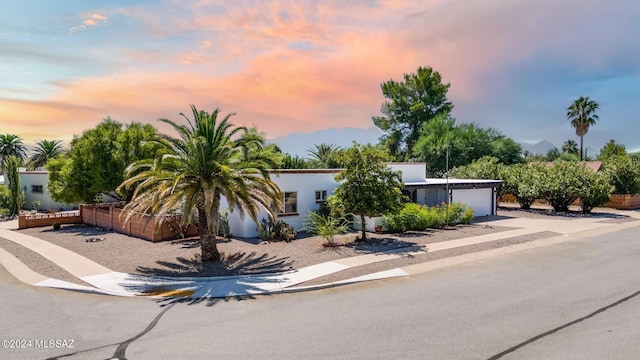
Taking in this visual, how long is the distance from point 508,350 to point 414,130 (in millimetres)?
57244

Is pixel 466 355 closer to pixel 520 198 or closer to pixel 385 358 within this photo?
pixel 385 358

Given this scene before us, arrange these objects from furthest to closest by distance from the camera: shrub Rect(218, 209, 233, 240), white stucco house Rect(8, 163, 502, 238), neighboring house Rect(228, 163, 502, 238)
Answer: white stucco house Rect(8, 163, 502, 238)
neighboring house Rect(228, 163, 502, 238)
shrub Rect(218, 209, 233, 240)

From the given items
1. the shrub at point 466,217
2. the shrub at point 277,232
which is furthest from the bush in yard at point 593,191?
the shrub at point 277,232

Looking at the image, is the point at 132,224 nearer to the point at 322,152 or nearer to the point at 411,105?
the point at 322,152

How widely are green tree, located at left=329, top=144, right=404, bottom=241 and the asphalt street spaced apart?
537 centimetres

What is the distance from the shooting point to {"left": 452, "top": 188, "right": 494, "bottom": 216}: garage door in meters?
28.3

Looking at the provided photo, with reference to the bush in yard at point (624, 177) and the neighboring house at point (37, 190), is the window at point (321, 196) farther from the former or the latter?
the bush in yard at point (624, 177)

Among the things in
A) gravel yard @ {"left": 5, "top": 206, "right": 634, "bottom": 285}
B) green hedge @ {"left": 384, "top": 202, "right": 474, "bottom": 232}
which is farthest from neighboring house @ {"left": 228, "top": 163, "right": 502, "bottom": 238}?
gravel yard @ {"left": 5, "top": 206, "right": 634, "bottom": 285}

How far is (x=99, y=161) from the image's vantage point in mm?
25891

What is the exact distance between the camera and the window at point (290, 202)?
21.7 m

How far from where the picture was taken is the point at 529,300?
10414 mm

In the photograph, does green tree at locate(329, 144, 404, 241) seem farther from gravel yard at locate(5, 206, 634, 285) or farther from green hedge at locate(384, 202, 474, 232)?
green hedge at locate(384, 202, 474, 232)

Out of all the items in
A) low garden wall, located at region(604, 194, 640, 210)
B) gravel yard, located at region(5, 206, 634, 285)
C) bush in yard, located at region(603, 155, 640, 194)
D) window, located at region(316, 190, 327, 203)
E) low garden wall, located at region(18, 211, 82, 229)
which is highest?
bush in yard, located at region(603, 155, 640, 194)

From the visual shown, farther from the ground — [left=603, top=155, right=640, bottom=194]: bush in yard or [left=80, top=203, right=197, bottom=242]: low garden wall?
[left=603, top=155, right=640, bottom=194]: bush in yard
